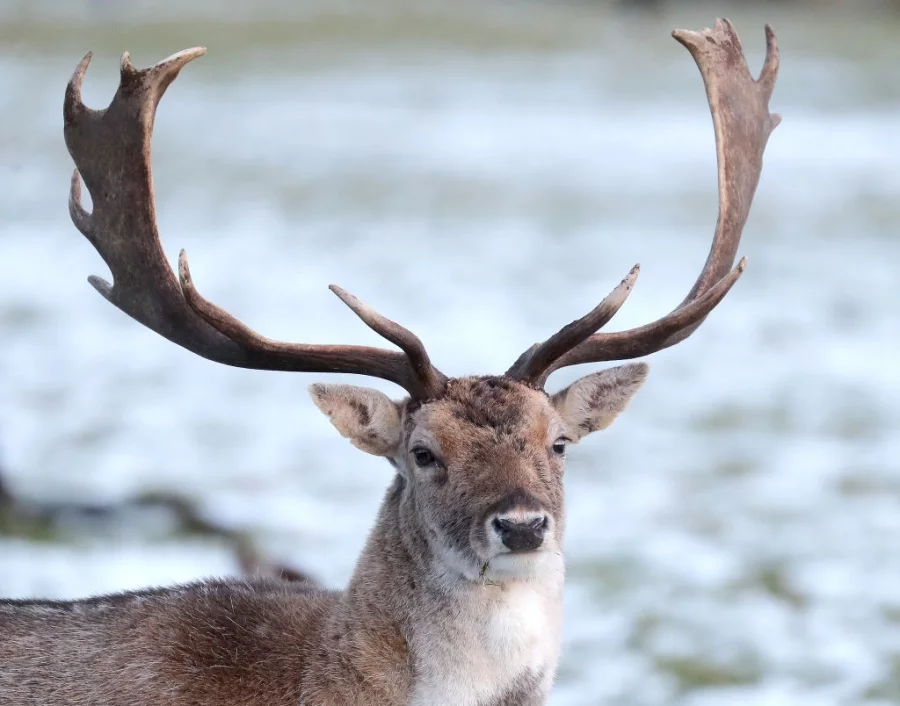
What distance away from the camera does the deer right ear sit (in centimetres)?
514

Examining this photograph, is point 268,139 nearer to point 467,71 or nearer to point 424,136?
point 424,136

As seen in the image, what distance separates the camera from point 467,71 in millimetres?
30672

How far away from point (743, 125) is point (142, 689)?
3407 mm

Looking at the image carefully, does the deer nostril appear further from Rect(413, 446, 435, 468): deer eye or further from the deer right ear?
the deer right ear

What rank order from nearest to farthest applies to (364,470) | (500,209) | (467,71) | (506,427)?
(506,427)
(364,470)
(500,209)
(467,71)

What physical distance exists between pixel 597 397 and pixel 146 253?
69.7 inches

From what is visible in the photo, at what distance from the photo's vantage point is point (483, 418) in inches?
195

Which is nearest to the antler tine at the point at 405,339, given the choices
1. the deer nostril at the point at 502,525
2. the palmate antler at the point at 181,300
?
the palmate antler at the point at 181,300

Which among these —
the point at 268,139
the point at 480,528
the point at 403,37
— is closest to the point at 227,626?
the point at 480,528

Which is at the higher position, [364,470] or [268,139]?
[268,139]

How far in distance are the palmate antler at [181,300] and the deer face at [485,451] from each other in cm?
11

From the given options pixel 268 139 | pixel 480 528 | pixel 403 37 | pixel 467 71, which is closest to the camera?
pixel 480 528

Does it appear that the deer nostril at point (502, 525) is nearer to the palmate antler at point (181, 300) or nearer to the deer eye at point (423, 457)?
the deer eye at point (423, 457)

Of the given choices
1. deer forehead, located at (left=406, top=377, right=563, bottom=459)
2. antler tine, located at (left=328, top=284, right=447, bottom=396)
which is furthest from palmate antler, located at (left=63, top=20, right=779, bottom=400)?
deer forehead, located at (left=406, top=377, right=563, bottom=459)
